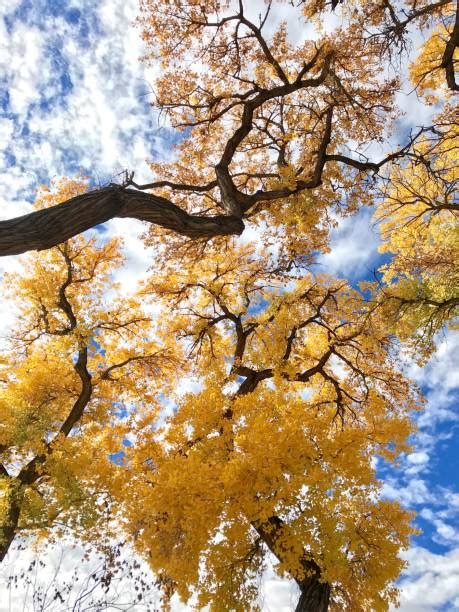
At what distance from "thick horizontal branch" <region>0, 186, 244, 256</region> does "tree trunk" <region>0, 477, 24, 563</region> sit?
8877 mm

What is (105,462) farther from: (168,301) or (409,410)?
(409,410)

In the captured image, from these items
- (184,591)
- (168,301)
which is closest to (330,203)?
(168,301)

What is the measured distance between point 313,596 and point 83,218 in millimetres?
8900

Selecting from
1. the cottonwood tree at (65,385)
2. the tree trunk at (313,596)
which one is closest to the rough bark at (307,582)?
the tree trunk at (313,596)

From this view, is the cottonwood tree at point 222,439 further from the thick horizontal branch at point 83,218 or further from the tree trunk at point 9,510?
the thick horizontal branch at point 83,218

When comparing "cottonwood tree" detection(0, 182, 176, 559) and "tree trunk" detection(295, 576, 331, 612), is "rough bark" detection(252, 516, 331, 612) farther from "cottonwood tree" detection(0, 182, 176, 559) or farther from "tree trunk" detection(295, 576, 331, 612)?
"cottonwood tree" detection(0, 182, 176, 559)

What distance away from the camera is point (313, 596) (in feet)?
28.9

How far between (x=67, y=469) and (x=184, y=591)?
4178 mm

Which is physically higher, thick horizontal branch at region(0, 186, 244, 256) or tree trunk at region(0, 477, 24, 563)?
thick horizontal branch at region(0, 186, 244, 256)

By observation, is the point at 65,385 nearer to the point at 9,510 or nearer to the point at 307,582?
the point at 9,510

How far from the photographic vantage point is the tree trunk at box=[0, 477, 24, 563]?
34.5 ft

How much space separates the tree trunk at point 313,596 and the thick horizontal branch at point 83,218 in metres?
7.94

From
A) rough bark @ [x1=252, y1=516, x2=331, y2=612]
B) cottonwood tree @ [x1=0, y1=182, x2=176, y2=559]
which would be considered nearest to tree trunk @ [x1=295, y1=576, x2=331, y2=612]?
rough bark @ [x1=252, y1=516, x2=331, y2=612]

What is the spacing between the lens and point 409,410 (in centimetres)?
1352
